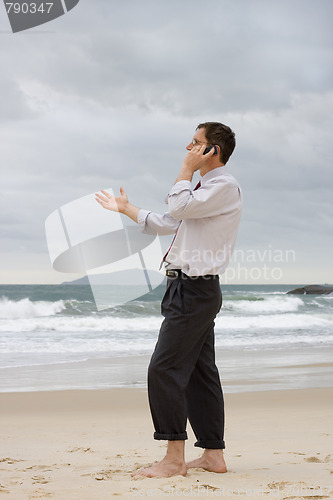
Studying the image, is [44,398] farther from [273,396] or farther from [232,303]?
[232,303]

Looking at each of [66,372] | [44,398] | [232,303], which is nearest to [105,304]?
[232,303]

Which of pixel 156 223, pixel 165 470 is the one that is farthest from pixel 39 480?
pixel 156 223

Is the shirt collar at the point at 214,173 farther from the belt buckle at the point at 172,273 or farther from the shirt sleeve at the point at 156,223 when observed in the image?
the belt buckle at the point at 172,273

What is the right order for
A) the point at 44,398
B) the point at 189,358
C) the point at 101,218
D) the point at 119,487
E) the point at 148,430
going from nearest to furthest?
the point at 119,487
the point at 189,358
the point at 148,430
the point at 101,218
the point at 44,398

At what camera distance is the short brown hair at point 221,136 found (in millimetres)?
2848

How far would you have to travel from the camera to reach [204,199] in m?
2.70

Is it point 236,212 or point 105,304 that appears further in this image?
point 105,304

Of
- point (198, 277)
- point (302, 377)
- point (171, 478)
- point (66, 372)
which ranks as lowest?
point (302, 377)

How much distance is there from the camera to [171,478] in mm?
2732

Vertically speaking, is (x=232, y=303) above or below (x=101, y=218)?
below

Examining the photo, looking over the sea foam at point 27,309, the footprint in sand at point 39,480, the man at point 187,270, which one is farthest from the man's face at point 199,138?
the sea foam at point 27,309

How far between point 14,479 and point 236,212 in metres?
1.65

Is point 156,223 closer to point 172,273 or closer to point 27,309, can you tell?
point 172,273

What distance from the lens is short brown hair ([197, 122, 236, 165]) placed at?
2848 millimetres
